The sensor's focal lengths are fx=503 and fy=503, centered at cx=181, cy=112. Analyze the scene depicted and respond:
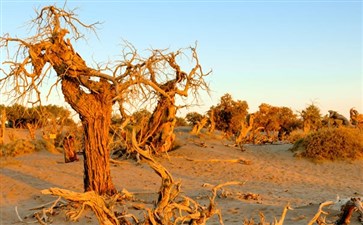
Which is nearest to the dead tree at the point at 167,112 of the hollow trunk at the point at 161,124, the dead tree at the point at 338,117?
the hollow trunk at the point at 161,124

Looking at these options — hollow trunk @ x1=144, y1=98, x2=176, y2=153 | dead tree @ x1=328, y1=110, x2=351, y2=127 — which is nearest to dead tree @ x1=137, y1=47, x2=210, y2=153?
hollow trunk @ x1=144, y1=98, x2=176, y2=153

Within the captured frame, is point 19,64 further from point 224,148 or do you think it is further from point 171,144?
point 224,148

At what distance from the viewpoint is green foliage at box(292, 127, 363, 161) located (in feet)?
64.1

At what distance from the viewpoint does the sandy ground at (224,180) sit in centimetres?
1076

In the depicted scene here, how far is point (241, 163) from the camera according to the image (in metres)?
A: 18.9

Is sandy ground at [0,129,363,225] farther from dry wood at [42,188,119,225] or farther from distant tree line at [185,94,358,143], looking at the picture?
distant tree line at [185,94,358,143]

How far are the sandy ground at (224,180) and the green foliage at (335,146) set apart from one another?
51 centimetres

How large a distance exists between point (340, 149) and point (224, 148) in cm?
487

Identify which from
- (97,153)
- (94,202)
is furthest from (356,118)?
(94,202)

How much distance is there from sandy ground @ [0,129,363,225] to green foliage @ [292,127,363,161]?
0.51 m

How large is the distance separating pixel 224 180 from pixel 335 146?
6158mm

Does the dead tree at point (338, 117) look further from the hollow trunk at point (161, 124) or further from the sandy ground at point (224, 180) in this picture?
the hollow trunk at point (161, 124)

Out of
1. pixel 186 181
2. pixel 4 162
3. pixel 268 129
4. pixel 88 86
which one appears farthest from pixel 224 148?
pixel 268 129

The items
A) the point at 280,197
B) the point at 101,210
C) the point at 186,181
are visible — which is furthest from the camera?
the point at 186,181
